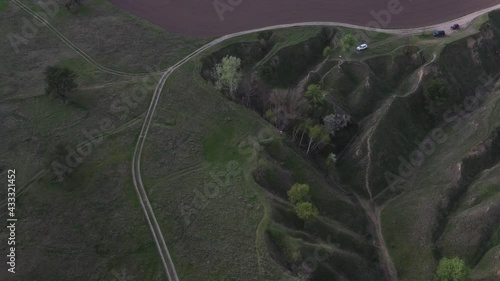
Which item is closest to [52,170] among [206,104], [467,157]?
[206,104]

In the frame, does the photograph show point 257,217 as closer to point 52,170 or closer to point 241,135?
point 241,135

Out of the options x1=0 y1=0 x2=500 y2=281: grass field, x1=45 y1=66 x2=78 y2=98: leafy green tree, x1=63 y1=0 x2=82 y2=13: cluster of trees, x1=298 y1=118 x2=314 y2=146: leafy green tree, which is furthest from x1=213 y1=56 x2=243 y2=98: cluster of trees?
x1=63 y1=0 x2=82 y2=13: cluster of trees

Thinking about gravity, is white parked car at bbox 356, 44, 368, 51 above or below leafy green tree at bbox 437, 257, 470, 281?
above

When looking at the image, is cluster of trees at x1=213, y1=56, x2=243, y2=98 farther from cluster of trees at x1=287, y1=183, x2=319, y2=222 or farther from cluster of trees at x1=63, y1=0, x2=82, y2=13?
cluster of trees at x1=63, y1=0, x2=82, y2=13

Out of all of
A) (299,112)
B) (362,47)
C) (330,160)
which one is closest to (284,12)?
(362,47)

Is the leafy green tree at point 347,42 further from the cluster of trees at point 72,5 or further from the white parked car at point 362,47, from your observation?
the cluster of trees at point 72,5

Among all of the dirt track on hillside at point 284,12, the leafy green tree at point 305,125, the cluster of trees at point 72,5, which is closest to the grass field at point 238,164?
the leafy green tree at point 305,125

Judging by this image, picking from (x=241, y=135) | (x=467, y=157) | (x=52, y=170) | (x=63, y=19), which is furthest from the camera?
(x=63, y=19)
